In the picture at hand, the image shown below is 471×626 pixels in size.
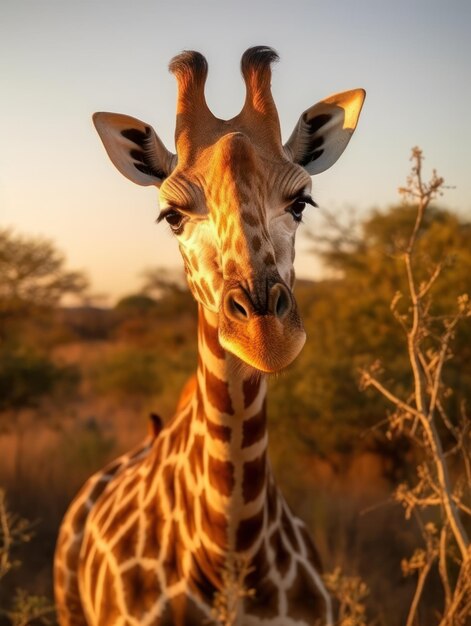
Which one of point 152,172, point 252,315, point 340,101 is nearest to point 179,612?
point 252,315

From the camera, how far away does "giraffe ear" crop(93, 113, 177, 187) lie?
3270 millimetres

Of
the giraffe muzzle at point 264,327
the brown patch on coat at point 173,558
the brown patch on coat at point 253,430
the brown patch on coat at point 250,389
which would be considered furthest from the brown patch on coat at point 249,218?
the brown patch on coat at point 173,558

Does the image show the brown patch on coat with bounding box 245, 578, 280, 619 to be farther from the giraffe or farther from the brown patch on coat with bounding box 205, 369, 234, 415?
the brown patch on coat with bounding box 205, 369, 234, 415

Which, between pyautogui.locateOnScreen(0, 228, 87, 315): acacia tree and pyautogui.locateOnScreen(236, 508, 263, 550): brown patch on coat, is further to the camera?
pyautogui.locateOnScreen(0, 228, 87, 315): acacia tree

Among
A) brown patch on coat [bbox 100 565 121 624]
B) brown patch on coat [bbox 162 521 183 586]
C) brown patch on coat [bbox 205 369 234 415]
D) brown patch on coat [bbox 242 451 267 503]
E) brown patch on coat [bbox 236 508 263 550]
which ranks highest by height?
brown patch on coat [bbox 205 369 234 415]

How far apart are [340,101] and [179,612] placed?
215 centimetres

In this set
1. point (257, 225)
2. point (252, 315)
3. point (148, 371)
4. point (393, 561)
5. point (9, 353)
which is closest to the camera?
point (252, 315)

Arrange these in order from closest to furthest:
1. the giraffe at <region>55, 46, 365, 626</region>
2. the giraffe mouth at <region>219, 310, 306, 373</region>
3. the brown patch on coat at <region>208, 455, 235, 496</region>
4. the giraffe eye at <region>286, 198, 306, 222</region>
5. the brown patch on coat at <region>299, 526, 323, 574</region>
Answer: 1. the giraffe mouth at <region>219, 310, 306, 373</region>
2. the giraffe at <region>55, 46, 365, 626</region>
3. the giraffe eye at <region>286, 198, 306, 222</region>
4. the brown patch on coat at <region>208, 455, 235, 496</region>
5. the brown patch on coat at <region>299, 526, 323, 574</region>

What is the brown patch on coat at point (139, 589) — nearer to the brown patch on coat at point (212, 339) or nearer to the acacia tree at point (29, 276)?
the brown patch on coat at point (212, 339)

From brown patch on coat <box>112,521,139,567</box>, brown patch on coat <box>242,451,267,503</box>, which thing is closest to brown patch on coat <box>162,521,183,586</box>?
brown patch on coat <box>112,521,139,567</box>

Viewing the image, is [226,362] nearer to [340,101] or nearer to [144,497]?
[144,497]

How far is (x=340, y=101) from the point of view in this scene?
3.33 metres

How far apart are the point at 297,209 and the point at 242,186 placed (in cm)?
34

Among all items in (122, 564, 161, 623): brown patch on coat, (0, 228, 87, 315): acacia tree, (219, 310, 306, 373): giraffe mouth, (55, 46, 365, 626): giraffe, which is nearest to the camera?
(219, 310, 306, 373): giraffe mouth
